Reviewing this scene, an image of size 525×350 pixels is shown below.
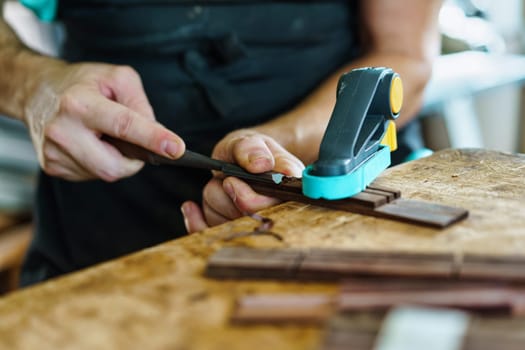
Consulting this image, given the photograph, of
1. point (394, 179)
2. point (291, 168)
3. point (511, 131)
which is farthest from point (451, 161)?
point (511, 131)

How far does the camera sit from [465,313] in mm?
499

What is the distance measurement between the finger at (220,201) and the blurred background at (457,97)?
509 mm

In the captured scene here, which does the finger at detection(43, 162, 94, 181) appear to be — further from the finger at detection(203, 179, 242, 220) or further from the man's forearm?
the finger at detection(203, 179, 242, 220)

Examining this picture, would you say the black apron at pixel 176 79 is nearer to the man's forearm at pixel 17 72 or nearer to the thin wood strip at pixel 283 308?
the man's forearm at pixel 17 72

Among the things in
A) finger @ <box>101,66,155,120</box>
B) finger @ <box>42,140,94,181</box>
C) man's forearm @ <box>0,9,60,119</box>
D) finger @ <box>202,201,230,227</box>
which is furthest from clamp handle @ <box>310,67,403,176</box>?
man's forearm @ <box>0,9,60,119</box>

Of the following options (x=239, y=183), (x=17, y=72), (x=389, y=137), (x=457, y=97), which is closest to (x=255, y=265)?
(x=239, y=183)

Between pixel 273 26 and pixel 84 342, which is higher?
pixel 273 26

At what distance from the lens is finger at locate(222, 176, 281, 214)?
792 millimetres

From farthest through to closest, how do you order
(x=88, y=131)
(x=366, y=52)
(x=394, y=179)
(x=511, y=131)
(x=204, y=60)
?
1. (x=511, y=131)
2. (x=366, y=52)
3. (x=204, y=60)
4. (x=88, y=131)
5. (x=394, y=179)

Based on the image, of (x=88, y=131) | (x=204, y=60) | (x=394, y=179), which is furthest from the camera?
(x=204, y=60)

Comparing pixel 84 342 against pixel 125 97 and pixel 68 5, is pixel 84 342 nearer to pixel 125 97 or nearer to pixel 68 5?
pixel 125 97

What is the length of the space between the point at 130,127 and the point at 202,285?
429mm

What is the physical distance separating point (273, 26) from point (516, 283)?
0.85 metres

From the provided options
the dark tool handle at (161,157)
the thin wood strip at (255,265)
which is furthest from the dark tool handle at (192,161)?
the thin wood strip at (255,265)
